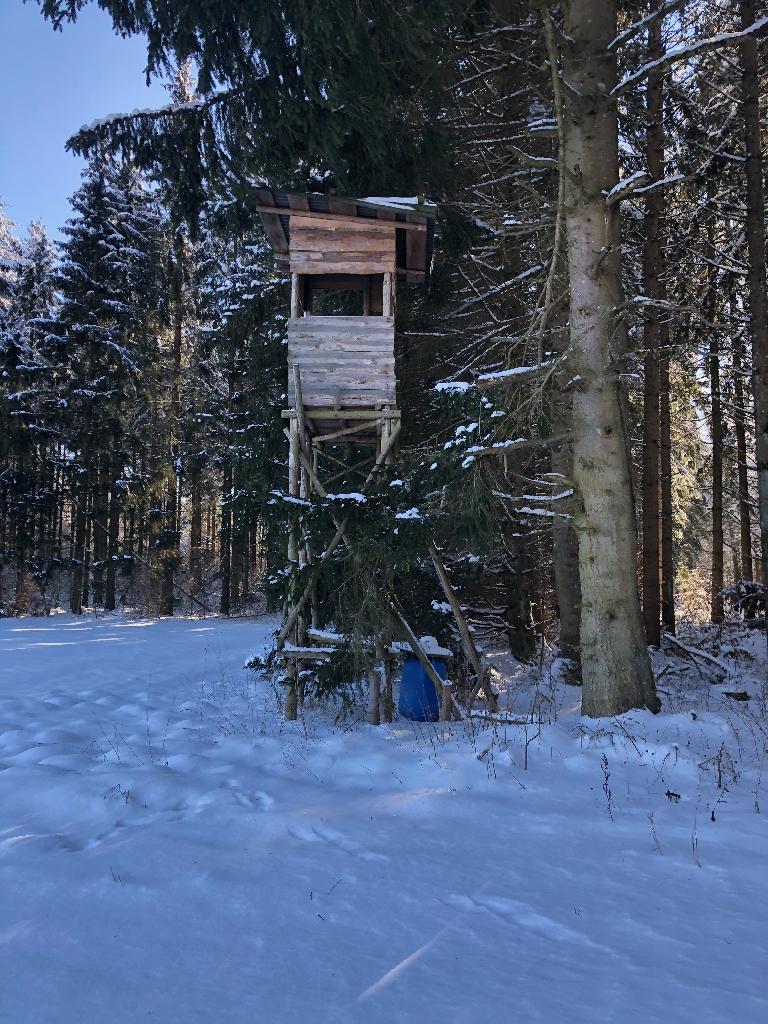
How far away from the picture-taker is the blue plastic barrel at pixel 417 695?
7484 millimetres

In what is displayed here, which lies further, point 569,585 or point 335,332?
point 569,585

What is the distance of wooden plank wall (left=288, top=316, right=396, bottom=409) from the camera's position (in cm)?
831

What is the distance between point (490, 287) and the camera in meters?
11.1

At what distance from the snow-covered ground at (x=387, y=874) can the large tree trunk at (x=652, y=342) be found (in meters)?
4.65

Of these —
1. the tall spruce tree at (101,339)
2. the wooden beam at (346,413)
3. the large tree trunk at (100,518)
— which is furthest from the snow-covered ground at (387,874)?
the tall spruce tree at (101,339)

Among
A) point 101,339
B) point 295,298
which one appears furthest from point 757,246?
point 101,339

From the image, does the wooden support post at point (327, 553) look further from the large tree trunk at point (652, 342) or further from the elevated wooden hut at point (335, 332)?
the large tree trunk at point (652, 342)

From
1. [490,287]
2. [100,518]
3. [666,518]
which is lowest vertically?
[666,518]

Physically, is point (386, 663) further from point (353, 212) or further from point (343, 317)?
point (353, 212)

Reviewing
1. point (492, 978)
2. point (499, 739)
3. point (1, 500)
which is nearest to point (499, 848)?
point (492, 978)

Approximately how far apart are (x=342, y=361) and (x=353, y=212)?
1933 millimetres

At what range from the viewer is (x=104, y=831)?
3508mm

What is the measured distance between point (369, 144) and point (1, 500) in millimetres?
17555

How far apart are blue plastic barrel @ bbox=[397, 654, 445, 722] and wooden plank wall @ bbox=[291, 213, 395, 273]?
17.2 feet
